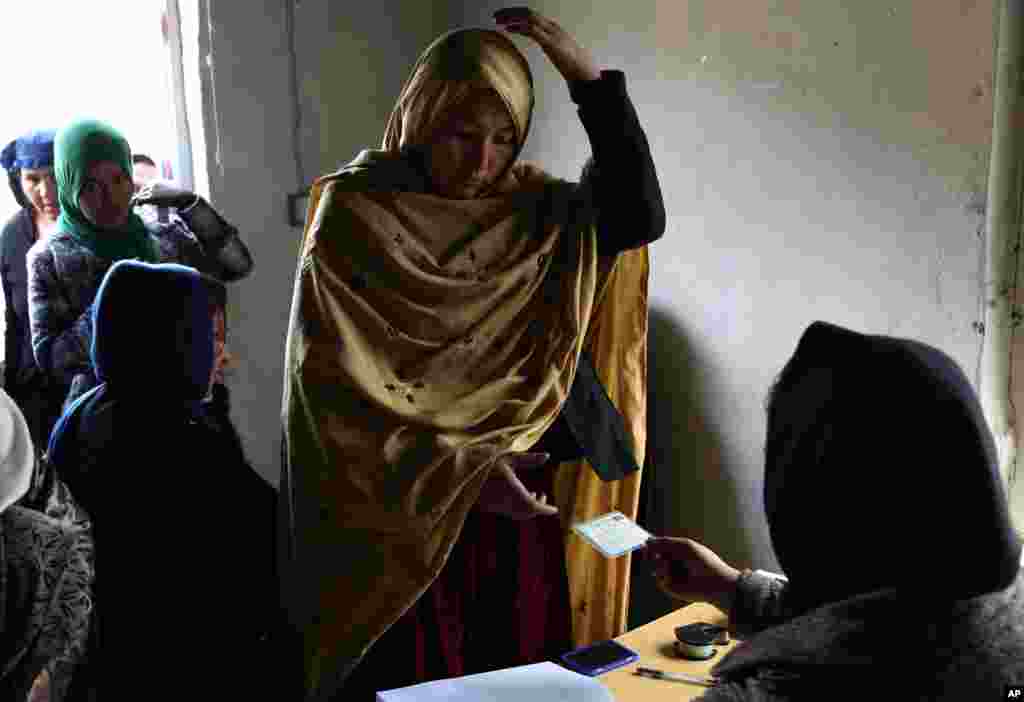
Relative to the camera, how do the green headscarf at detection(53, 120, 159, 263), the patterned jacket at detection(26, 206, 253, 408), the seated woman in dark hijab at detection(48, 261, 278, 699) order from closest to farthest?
the seated woman in dark hijab at detection(48, 261, 278, 699) < the patterned jacket at detection(26, 206, 253, 408) < the green headscarf at detection(53, 120, 159, 263)

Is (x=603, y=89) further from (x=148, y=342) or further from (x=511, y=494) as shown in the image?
(x=148, y=342)

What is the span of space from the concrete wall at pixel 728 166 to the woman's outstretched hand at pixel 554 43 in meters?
0.64

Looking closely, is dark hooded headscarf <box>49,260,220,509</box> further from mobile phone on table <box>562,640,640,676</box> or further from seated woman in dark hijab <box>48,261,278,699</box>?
mobile phone on table <box>562,640,640,676</box>

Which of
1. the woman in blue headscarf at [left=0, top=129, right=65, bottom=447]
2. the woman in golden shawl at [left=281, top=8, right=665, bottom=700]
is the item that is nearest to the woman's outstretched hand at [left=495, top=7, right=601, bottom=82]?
the woman in golden shawl at [left=281, top=8, right=665, bottom=700]

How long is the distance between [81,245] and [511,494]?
4.90ft

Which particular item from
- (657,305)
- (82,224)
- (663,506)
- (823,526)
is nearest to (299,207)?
(82,224)

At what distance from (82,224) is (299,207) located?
2.52 ft

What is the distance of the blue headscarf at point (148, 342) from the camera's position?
1.57 metres

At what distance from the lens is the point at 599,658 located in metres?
1.41

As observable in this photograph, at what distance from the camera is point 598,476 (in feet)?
5.86

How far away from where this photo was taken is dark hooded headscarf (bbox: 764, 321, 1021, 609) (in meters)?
0.75

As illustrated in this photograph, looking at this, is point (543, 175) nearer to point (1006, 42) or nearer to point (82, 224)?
point (1006, 42)

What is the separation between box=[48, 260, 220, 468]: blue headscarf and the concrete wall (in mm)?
1272

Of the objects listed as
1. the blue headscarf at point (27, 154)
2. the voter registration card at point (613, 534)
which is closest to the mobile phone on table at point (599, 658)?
the voter registration card at point (613, 534)
